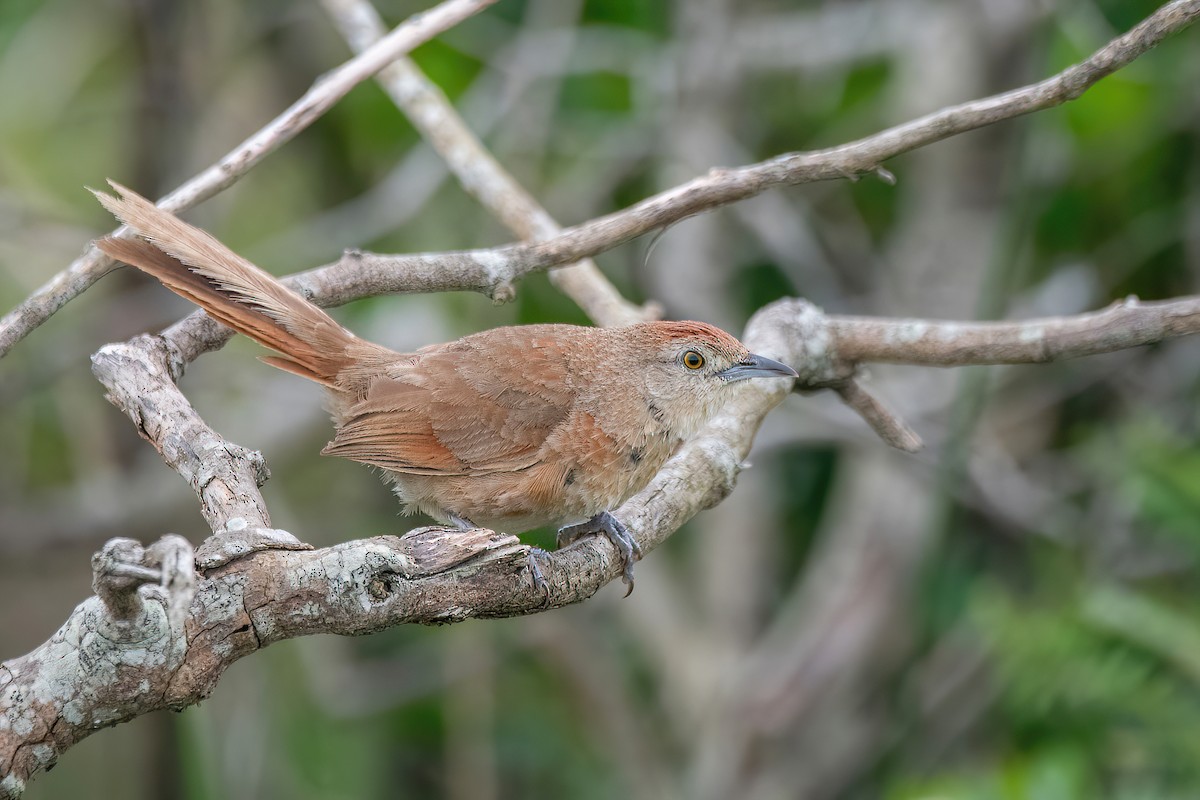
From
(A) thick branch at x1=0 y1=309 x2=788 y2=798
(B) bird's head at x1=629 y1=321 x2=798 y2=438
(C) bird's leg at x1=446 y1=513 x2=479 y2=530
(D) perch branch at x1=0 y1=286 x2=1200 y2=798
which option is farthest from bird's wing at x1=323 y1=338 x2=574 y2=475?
(A) thick branch at x1=0 y1=309 x2=788 y2=798

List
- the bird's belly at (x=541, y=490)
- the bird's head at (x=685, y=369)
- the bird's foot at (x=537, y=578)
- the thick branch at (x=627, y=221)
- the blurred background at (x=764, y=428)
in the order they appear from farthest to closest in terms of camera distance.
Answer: the blurred background at (x=764, y=428) < the bird's head at (x=685, y=369) < the bird's belly at (x=541, y=490) < the thick branch at (x=627, y=221) < the bird's foot at (x=537, y=578)

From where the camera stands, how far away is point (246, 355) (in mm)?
6492

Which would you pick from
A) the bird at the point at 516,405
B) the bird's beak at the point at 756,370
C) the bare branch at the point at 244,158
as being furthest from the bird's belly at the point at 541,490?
the bare branch at the point at 244,158

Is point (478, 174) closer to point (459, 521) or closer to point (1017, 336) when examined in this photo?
point (459, 521)

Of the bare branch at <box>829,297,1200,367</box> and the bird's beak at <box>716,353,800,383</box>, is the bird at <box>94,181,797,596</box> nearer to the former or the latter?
the bird's beak at <box>716,353,800,383</box>

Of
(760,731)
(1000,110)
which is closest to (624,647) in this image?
(760,731)

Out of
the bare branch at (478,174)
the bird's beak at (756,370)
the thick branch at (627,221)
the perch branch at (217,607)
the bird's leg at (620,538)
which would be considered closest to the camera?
the perch branch at (217,607)

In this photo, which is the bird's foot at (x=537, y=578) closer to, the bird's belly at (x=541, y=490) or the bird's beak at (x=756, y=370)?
the bird's belly at (x=541, y=490)

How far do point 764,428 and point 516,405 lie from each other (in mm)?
2495

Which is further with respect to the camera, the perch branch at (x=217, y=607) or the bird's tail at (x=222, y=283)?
the bird's tail at (x=222, y=283)

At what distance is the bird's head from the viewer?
3.31 m

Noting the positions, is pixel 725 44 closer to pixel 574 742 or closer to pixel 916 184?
pixel 916 184

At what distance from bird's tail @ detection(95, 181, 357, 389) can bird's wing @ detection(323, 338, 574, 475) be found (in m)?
0.23

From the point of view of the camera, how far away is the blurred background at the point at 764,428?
4.98m
